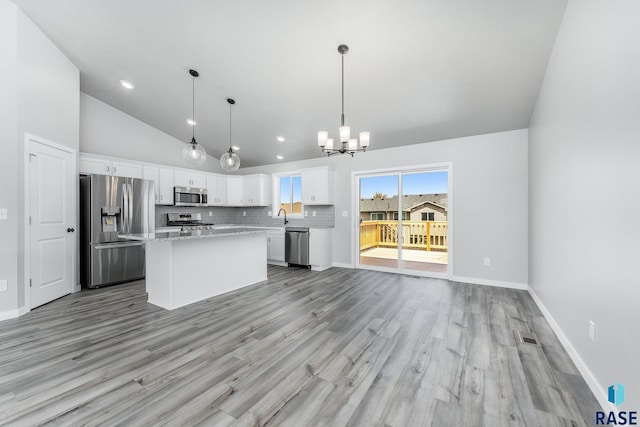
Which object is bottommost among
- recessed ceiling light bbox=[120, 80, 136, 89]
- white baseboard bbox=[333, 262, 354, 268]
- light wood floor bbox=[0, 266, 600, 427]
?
light wood floor bbox=[0, 266, 600, 427]

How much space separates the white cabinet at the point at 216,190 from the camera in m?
6.33

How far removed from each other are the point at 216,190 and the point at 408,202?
464 cm

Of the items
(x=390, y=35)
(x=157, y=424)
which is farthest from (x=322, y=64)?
(x=157, y=424)

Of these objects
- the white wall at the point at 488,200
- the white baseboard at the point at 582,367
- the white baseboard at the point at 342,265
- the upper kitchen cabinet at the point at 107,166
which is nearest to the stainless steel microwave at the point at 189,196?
the upper kitchen cabinet at the point at 107,166

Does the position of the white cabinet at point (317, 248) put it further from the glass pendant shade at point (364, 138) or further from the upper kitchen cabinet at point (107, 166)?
the upper kitchen cabinet at point (107, 166)

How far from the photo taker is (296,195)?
6434 mm

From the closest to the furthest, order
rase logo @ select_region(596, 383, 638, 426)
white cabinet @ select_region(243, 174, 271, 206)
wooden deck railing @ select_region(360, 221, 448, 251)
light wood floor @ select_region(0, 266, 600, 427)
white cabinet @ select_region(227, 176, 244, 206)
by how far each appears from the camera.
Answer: rase logo @ select_region(596, 383, 638, 426)
light wood floor @ select_region(0, 266, 600, 427)
wooden deck railing @ select_region(360, 221, 448, 251)
white cabinet @ select_region(243, 174, 271, 206)
white cabinet @ select_region(227, 176, 244, 206)

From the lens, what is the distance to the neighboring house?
16.2 feet

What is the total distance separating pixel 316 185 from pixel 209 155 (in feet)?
10.3

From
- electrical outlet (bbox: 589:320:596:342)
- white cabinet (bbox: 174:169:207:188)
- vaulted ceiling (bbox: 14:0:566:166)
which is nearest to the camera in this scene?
electrical outlet (bbox: 589:320:596:342)

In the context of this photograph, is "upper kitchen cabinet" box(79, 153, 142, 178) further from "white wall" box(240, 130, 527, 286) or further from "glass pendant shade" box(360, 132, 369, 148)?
"white wall" box(240, 130, 527, 286)

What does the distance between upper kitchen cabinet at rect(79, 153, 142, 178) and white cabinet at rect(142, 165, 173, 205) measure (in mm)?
165

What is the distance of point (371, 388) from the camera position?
5.56ft

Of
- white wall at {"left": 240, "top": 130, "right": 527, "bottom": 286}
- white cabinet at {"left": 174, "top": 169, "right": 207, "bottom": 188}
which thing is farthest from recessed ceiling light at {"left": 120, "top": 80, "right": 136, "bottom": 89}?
white wall at {"left": 240, "top": 130, "right": 527, "bottom": 286}
